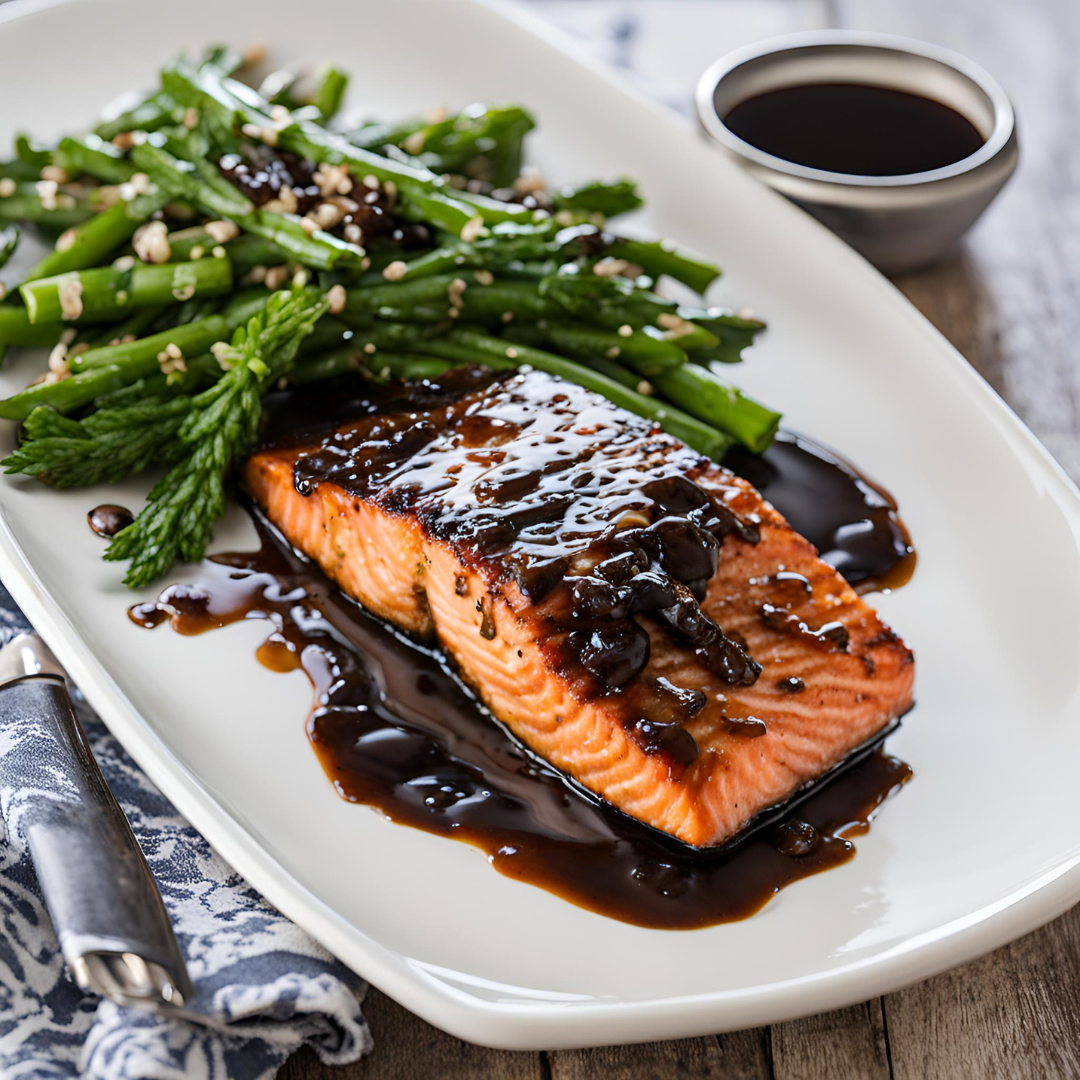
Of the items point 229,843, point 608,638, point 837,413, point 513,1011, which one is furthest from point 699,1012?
point 837,413

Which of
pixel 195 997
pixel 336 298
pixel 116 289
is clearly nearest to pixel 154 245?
pixel 116 289

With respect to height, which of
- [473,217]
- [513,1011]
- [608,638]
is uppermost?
[473,217]

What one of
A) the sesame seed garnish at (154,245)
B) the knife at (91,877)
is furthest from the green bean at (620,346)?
the knife at (91,877)

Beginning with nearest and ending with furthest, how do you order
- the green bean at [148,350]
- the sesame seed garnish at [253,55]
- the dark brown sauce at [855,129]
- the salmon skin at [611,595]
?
the salmon skin at [611,595], the green bean at [148,350], the dark brown sauce at [855,129], the sesame seed garnish at [253,55]

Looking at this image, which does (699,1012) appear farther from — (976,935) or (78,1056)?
(78,1056)

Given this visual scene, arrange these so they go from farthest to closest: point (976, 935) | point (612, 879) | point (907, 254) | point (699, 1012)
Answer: point (907, 254) < point (612, 879) < point (976, 935) < point (699, 1012)

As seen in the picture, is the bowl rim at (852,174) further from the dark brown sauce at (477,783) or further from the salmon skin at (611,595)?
the dark brown sauce at (477,783)
